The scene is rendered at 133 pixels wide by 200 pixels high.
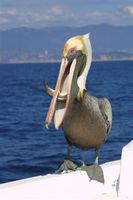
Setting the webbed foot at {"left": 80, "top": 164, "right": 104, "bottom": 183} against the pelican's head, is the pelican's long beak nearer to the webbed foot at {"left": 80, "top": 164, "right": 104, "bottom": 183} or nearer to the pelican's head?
the pelican's head

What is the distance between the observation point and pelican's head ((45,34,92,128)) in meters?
5.16

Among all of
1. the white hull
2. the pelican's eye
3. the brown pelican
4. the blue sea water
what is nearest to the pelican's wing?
the brown pelican

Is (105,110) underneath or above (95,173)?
above

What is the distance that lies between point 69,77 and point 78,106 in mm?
284

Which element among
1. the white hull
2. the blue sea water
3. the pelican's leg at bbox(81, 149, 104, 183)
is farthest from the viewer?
the blue sea water

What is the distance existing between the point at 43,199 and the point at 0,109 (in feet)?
85.2

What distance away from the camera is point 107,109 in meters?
5.57

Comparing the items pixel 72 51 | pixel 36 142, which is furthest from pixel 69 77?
pixel 36 142

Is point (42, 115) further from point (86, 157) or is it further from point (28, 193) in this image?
point (28, 193)

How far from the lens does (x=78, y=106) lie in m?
5.33

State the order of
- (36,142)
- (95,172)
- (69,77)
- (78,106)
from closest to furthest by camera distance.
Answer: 1. (69,77)
2. (78,106)
3. (95,172)
4. (36,142)

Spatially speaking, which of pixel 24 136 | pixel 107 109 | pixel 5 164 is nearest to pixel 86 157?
pixel 5 164

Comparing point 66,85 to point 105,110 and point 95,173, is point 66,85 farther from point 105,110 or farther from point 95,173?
point 95,173

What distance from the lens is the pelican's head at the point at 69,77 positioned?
203 inches
